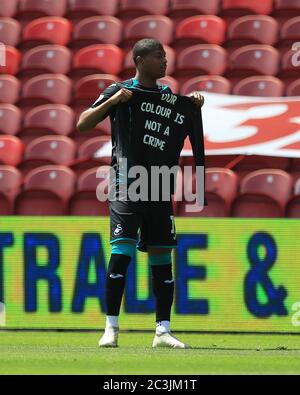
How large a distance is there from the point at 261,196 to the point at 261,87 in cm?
160

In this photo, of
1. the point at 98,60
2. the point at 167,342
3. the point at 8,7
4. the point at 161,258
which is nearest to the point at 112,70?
the point at 98,60

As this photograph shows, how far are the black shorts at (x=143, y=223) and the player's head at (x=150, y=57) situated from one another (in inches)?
26.2

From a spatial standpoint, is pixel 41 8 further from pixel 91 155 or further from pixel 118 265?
pixel 118 265

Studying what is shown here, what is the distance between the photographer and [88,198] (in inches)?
342

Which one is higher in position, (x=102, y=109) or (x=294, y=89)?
(x=294, y=89)

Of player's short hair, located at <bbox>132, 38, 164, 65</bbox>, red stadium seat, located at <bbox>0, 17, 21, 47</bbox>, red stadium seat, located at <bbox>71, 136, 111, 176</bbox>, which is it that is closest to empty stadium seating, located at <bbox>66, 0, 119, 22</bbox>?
red stadium seat, located at <bbox>0, 17, 21, 47</bbox>

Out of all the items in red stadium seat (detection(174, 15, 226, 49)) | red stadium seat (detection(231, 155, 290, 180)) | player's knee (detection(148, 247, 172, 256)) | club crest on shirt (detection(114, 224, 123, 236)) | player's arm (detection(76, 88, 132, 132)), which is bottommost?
player's knee (detection(148, 247, 172, 256))

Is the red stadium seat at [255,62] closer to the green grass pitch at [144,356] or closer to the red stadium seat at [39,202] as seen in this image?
the red stadium seat at [39,202]

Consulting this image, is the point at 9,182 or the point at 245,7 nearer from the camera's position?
the point at 9,182

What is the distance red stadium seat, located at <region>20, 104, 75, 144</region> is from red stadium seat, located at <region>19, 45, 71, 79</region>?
761 millimetres

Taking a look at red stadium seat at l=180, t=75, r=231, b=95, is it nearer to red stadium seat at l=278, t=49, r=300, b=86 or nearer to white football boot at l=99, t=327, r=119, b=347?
red stadium seat at l=278, t=49, r=300, b=86

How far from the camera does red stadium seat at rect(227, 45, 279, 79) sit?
32.7 feet

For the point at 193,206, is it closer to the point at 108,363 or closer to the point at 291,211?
the point at 291,211

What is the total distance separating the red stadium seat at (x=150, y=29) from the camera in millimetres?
10477
